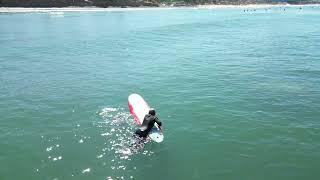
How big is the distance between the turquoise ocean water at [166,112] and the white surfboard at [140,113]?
47 centimetres

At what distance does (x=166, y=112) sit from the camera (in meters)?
26.7

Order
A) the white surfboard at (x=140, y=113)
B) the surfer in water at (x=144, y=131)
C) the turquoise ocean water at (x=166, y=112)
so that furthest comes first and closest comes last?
1. the white surfboard at (x=140, y=113)
2. the surfer in water at (x=144, y=131)
3. the turquoise ocean water at (x=166, y=112)

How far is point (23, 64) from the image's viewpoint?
41781 mm

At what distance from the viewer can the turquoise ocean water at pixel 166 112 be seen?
19.2 metres

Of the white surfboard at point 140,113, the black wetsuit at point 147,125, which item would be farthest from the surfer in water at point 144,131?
the white surfboard at point 140,113

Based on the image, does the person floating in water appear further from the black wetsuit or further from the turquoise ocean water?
the turquoise ocean water

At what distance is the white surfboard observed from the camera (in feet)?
69.1

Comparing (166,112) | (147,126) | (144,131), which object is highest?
(147,126)

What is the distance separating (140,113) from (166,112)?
316 cm

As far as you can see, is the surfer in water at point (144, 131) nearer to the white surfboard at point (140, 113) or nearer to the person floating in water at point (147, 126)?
the person floating in water at point (147, 126)

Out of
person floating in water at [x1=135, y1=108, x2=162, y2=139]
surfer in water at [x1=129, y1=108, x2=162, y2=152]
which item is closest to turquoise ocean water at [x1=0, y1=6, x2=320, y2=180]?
surfer in water at [x1=129, y1=108, x2=162, y2=152]

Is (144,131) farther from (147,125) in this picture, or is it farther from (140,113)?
(140,113)

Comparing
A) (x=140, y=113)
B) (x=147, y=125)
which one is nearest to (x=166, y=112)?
(x=140, y=113)

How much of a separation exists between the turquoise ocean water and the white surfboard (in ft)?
1.55
